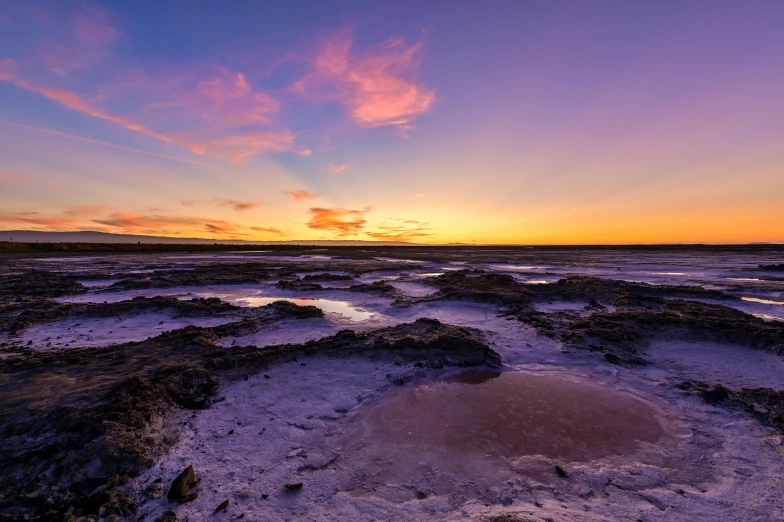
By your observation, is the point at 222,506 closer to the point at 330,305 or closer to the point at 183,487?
the point at 183,487

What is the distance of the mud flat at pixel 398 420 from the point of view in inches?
145

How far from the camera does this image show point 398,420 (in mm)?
5414

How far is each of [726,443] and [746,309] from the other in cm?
1213

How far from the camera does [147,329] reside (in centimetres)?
1065

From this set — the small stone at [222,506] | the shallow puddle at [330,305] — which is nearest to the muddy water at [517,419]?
the small stone at [222,506]

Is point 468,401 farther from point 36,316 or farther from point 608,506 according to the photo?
point 36,316

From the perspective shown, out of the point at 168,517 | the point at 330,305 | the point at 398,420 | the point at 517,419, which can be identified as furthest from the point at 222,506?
the point at 330,305

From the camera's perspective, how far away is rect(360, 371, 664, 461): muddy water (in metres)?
4.69

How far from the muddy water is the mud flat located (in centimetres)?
4

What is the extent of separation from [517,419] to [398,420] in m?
1.85

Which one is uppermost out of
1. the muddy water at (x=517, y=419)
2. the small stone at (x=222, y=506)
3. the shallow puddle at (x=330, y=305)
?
the shallow puddle at (x=330, y=305)

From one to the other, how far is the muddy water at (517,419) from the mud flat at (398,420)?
36 mm

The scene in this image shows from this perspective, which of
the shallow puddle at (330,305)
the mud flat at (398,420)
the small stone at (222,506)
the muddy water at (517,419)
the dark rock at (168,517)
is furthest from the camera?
the shallow puddle at (330,305)

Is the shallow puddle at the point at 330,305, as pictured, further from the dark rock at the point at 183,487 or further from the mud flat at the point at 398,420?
the dark rock at the point at 183,487
